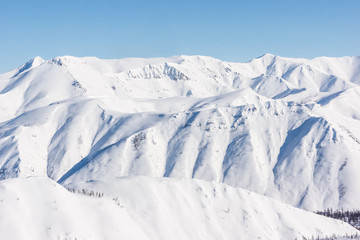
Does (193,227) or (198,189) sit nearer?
(193,227)

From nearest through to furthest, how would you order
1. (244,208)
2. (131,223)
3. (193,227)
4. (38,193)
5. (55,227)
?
(55,227), (38,193), (131,223), (193,227), (244,208)

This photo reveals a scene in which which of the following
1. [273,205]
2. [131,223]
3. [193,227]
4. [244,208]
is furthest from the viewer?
[273,205]

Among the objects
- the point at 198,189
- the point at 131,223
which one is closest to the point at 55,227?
the point at 131,223

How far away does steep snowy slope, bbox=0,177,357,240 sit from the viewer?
255ft

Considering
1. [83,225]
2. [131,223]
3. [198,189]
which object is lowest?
[198,189]

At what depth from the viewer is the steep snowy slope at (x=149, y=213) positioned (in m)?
77.9

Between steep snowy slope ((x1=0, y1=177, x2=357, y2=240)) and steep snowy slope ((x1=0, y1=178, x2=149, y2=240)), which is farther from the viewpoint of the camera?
steep snowy slope ((x1=0, y1=177, x2=357, y2=240))

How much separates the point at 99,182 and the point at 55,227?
4515cm

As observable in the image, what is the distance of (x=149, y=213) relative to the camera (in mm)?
109562

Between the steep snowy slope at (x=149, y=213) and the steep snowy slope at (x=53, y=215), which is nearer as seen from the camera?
the steep snowy slope at (x=53, y=215)

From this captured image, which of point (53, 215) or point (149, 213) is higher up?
point (53, 215)

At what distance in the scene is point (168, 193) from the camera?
121 metres

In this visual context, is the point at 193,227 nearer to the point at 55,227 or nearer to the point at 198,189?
the point at 198,189

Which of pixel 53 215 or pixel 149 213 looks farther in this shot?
pixel 149 213
